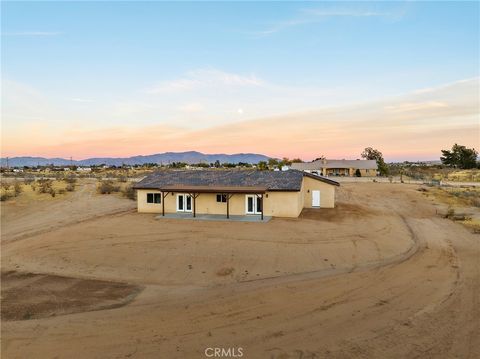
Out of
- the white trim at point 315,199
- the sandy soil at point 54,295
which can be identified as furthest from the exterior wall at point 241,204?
the sandy soil at point 54,295

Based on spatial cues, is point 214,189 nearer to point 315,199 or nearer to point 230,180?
point 230,180

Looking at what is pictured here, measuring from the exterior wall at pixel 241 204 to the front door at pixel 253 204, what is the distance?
30cm

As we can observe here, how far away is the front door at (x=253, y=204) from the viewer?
2519cm

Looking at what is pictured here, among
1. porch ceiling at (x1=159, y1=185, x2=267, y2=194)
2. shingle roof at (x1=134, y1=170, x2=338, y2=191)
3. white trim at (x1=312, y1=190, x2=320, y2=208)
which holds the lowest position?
white trim at (x1=312, y1=190, x2=320, y2=208)

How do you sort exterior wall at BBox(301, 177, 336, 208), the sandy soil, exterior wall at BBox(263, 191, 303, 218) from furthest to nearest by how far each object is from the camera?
exterior wall at BBox(301, 177, 336, 208)
exterior wall at BBox(263, 191, 303, 218)
the sandy soil

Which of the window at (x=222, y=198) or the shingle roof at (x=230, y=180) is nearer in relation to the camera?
the shingle roof at (x=230, y=180)

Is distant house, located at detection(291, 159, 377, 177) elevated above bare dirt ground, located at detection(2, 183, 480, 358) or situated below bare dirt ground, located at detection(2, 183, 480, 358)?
above

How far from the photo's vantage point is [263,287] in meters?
12.0

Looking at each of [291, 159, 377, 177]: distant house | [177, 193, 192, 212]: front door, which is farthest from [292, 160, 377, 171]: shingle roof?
[177, 193, 192, 212]: front door

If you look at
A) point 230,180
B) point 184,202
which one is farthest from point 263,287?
point 230,180

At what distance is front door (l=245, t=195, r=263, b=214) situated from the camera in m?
25.2

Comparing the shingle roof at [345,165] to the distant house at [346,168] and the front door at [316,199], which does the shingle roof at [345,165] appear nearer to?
the distant house at [346,168]

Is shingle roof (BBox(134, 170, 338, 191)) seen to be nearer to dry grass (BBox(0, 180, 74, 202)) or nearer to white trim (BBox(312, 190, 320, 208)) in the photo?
white trim (BBox(312, 190, 320, 208))

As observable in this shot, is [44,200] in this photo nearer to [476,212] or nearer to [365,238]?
[365,238]
